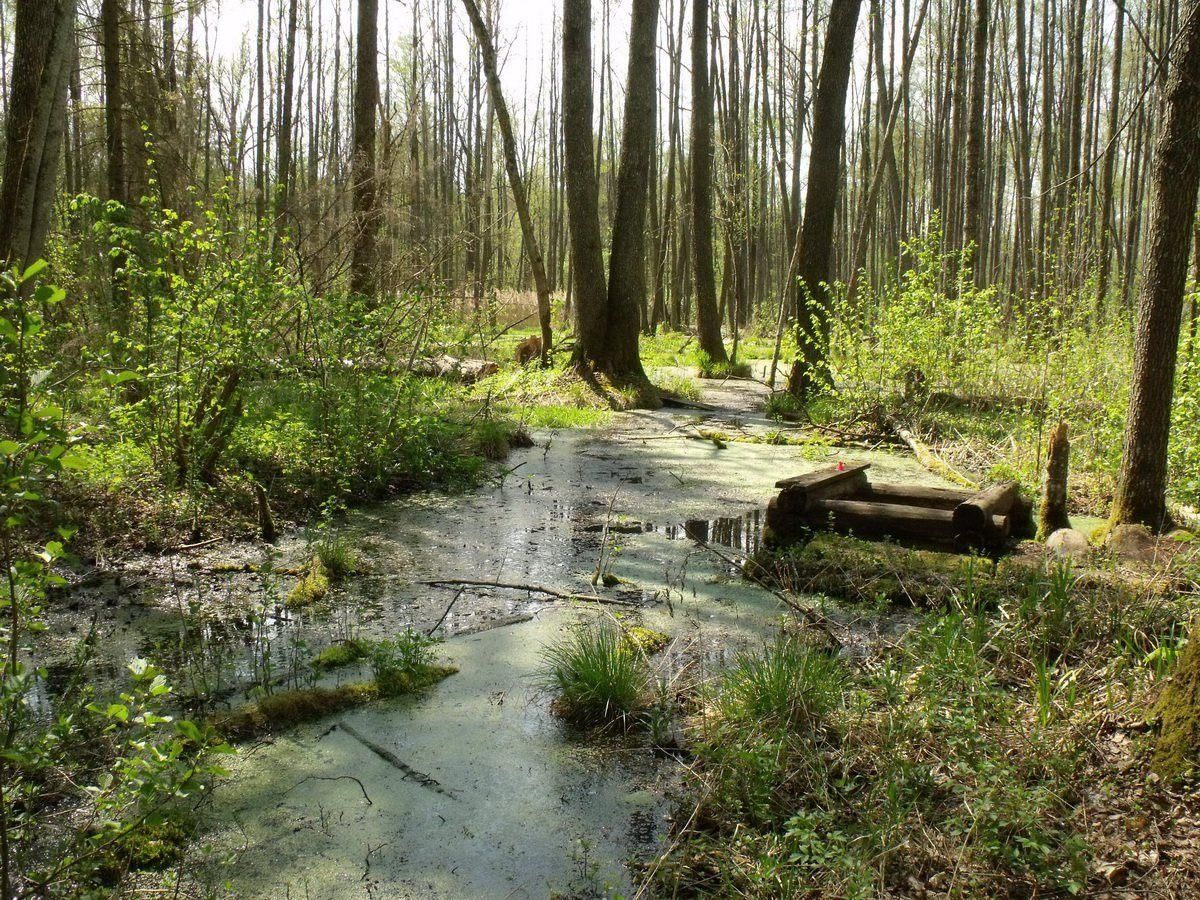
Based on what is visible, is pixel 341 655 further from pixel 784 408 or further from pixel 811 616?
pixel 784 408

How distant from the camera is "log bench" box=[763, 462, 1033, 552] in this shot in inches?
212

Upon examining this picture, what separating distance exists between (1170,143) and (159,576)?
607cm

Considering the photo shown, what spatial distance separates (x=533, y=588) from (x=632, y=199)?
887 cm

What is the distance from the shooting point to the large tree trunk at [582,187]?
12.3 metres

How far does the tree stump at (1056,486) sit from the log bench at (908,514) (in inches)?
8.6

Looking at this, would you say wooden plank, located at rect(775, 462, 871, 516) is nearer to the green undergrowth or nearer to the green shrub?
the green undergrowth

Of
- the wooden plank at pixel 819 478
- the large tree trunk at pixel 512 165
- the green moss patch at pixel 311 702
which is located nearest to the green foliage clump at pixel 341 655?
the green moss patch at pixel 311 702

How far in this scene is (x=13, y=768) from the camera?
9.22 feet

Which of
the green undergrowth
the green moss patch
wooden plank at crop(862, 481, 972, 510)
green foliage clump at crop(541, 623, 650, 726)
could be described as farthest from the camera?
wooden plank at crop(862, 481, 972, 510)

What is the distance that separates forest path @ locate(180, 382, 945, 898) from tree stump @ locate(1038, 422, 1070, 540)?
193cm

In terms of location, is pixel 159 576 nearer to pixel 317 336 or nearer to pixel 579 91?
pixel 317 336

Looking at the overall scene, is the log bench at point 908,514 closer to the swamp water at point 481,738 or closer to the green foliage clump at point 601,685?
the swamp water at point 481,738

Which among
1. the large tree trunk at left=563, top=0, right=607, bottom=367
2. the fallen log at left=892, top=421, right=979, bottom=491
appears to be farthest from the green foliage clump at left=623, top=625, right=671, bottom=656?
the large tree trunk at left=563, top=0, right=607, bottom=367

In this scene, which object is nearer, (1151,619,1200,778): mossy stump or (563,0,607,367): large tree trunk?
(1151,619,1200,778): mossy stump
